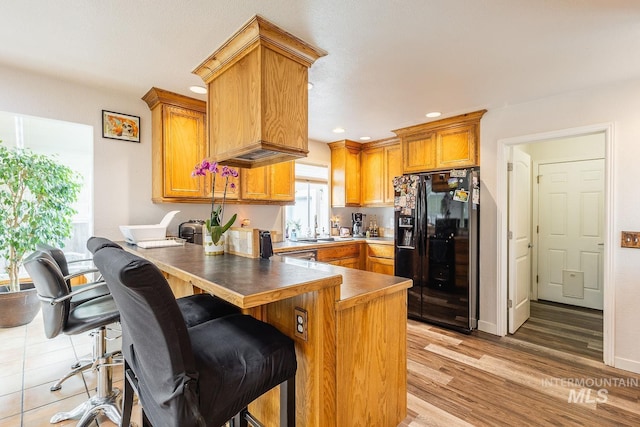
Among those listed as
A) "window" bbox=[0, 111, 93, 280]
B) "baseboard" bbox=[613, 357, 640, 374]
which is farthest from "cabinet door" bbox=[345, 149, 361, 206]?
"window" bbox=[0, 111, 93, 280]

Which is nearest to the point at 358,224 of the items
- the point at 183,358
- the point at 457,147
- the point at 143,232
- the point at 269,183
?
the point at 269,183

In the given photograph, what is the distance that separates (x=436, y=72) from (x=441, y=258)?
198 cm

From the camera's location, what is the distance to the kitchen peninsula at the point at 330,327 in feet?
3.84

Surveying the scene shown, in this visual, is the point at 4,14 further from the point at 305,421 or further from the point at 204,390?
the point at 305,421

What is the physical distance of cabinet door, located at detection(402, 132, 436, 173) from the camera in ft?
12.1

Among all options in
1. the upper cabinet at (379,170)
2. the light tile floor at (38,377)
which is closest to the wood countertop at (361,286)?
the light tile floor at (38,377)

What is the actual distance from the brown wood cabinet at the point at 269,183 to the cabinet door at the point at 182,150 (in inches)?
20.9

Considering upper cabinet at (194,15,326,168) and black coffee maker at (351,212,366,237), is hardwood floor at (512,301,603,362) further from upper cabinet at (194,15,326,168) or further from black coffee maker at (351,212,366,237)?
upper cabinet at (194,15,326,168)

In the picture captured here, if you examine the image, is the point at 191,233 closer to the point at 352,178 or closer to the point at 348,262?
the point at 348,262

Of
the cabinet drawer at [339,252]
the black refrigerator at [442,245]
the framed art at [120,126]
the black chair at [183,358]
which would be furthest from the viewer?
the cabinet drawer at [339,252]

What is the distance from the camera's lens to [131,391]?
128 centimetres

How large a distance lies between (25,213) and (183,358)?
10.8 feet

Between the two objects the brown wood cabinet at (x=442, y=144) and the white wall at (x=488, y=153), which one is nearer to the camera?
the white wall at (x=488, y=153)

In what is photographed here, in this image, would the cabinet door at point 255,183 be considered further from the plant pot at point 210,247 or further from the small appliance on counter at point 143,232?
the plant pot at point 210,247
